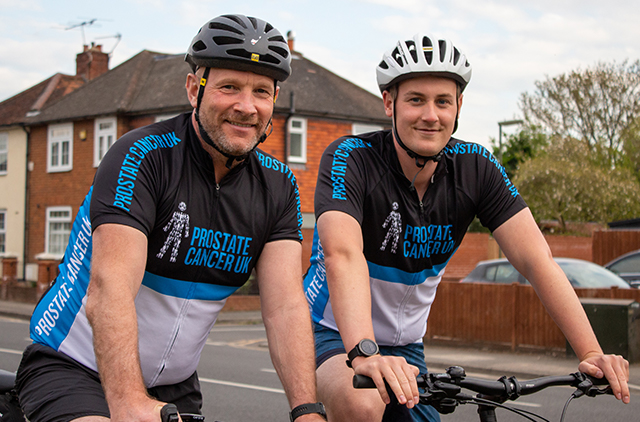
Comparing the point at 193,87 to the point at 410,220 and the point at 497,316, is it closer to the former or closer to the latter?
the point at 410,220

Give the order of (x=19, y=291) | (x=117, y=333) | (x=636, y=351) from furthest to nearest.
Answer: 1. (x=19, y=291)
2. (x=636, y=351)
3. (x=117, y=333)

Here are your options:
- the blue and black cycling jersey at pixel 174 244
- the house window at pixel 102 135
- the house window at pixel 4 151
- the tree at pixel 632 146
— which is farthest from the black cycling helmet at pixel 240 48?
the tree at pixel 632 146

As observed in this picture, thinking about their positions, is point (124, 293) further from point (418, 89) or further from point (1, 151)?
point (1, 151)

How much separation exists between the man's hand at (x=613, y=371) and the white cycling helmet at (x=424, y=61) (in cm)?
132

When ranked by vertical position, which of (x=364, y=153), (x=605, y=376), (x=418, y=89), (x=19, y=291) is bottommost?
(x=19, y=291)

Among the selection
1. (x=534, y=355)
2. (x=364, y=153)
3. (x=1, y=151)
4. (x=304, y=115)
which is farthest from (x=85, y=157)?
(x=364, y=153)

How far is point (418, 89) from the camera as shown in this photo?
3.31 meters

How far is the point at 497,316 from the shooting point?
1394cm

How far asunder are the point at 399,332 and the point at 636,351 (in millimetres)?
9860

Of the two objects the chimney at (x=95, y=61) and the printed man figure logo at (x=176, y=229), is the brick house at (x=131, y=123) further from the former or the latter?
the printed man figure logo at (x=176, y=229)

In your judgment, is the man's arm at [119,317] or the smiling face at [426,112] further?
the smiling face at [426,112]

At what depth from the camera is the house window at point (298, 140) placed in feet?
95.2

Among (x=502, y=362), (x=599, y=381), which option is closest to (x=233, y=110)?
(x=599, y=381)

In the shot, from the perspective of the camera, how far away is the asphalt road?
8.22 metres
